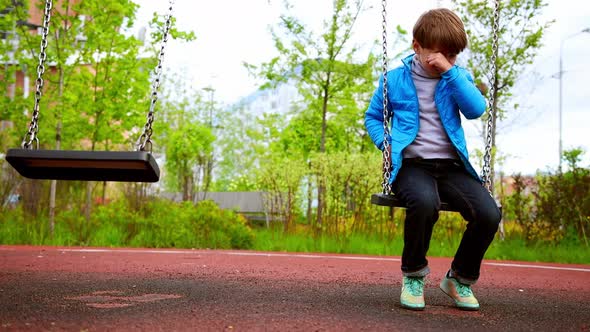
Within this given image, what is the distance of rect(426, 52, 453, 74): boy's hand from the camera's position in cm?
335

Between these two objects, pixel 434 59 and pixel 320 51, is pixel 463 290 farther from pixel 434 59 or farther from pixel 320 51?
pixel 320 51

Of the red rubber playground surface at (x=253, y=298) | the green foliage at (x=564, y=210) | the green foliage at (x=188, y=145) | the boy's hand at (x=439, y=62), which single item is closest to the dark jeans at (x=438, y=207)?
the red rubber playground surface at (x=253, y=298)

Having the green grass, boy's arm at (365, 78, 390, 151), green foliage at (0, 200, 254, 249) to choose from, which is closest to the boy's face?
boy's arm at (365, 78, 390, 151)

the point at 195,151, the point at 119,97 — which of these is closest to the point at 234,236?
the point at 119,97

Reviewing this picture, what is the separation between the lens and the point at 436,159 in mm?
3424

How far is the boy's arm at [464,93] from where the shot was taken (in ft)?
11.0

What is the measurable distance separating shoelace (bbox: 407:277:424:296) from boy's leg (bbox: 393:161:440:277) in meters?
0.03

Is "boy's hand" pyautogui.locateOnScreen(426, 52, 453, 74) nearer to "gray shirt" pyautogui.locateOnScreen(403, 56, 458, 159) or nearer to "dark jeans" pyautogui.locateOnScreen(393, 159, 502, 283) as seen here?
"gray shirt" pyautogui.locateOnScreen(403, 56, 458, 159)

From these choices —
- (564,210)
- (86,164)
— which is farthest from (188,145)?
(86,164)

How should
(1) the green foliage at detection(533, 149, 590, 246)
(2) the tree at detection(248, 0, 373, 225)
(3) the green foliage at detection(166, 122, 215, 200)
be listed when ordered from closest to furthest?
1. (1) the green foliage at detection(533, 149, 590, 246)
2. (2) the tree at detection(248, 0, 373, 225)
3. (3) the green foliage at detection(166, 122, 215, 200)

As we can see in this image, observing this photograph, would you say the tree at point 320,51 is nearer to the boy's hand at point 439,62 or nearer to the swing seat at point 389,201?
the boy's hand at point 439,62

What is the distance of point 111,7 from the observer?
980 centimetres

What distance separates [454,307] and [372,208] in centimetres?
730

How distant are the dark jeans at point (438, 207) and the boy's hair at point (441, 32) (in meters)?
0.63
